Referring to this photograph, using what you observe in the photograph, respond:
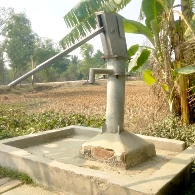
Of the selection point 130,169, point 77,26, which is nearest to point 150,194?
point 130,169

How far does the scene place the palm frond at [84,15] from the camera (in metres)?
5.61

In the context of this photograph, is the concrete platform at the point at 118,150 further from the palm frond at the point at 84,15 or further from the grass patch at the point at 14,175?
the palm frond at the point at 84,15

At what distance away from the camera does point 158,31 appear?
502cm

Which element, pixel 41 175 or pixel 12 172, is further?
pixel 12 172

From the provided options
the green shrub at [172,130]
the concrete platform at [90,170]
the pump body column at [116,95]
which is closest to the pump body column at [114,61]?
the pump body column at [116,95]

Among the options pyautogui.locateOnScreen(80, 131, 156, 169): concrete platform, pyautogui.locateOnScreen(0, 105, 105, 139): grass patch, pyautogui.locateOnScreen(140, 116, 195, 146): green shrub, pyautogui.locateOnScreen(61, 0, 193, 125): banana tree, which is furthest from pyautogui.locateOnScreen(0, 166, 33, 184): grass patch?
pyautogui.locateOnScreen(61, 0, 193, 125): banana tree

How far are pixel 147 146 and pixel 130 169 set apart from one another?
49cm

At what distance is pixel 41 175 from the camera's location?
2904mm

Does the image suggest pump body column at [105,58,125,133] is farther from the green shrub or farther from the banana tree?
the banana tree

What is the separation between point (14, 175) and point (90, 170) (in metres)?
1.11

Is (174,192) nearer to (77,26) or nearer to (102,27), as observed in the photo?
(102,27)

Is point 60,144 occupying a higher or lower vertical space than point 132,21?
lower

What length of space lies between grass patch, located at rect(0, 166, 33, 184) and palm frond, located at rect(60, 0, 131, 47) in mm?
3666

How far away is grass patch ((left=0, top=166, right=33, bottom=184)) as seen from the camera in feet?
9.96
